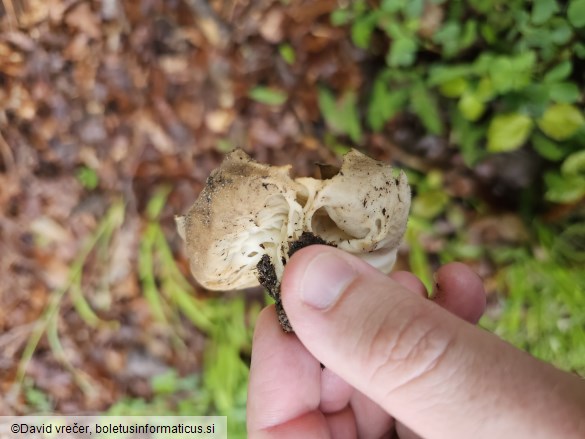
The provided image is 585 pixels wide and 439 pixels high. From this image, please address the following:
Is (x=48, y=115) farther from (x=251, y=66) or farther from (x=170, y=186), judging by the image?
(x=251, y=66)

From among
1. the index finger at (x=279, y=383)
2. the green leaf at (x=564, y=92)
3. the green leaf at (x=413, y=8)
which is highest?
the green leaf at (x=413, y=8)

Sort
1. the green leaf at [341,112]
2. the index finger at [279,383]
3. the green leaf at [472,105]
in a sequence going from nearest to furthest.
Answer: the index finger at [279,383] < the green leaf at [472,105] < the green leaf at [341,112]

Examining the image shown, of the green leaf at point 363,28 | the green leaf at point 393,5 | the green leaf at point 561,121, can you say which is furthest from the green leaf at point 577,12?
the green leaf at point 363,28

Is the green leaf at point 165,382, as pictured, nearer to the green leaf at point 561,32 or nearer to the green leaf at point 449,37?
the green leaf at point 449,37

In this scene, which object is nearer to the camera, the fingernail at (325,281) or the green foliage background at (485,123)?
the fingernail at (325,281)

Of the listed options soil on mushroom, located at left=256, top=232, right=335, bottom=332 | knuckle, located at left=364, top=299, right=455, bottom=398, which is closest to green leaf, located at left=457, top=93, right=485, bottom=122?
soil on mushroom, located at left=256, top=232, right=335, bottom=332

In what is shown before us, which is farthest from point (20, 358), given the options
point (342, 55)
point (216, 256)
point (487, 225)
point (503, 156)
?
point (503, 156)

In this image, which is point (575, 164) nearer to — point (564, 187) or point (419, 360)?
point (564, 187)
